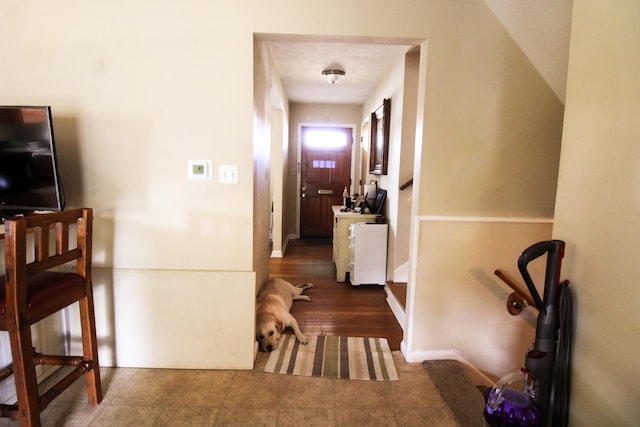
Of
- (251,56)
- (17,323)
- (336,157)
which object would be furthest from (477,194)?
(336,157)

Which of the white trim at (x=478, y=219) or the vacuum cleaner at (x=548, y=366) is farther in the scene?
the white trim at (x=478, y=219)

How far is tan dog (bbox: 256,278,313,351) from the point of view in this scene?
2.23 metres

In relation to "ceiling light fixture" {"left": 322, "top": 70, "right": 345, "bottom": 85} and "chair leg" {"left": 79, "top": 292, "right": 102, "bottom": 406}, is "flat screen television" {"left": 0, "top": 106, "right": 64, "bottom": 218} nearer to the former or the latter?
"chair leg" {"left": 79, "top": 292, "right": 102, "bottom": 406}

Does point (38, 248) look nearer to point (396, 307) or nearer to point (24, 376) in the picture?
point (24, 376)

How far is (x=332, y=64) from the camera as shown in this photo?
11.8 ft

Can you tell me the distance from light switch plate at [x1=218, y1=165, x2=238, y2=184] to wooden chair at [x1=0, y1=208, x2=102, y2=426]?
0.69m

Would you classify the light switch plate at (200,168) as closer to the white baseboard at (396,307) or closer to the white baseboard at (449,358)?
the white baseboard at (449,358)

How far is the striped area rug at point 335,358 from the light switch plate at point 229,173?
3.92 ft

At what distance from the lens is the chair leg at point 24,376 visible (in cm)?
130

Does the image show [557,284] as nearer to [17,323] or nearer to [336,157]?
[17,323]

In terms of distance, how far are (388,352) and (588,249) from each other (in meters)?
1.51

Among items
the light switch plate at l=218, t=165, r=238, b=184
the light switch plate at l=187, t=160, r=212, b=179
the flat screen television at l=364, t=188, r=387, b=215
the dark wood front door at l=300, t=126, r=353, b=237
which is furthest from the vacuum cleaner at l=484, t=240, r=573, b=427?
the dark wood front door at l=300, t=126, r=353, b=237

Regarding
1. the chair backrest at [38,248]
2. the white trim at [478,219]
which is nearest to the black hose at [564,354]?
the white trim at [478,219]

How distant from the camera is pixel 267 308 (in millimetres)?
2428
